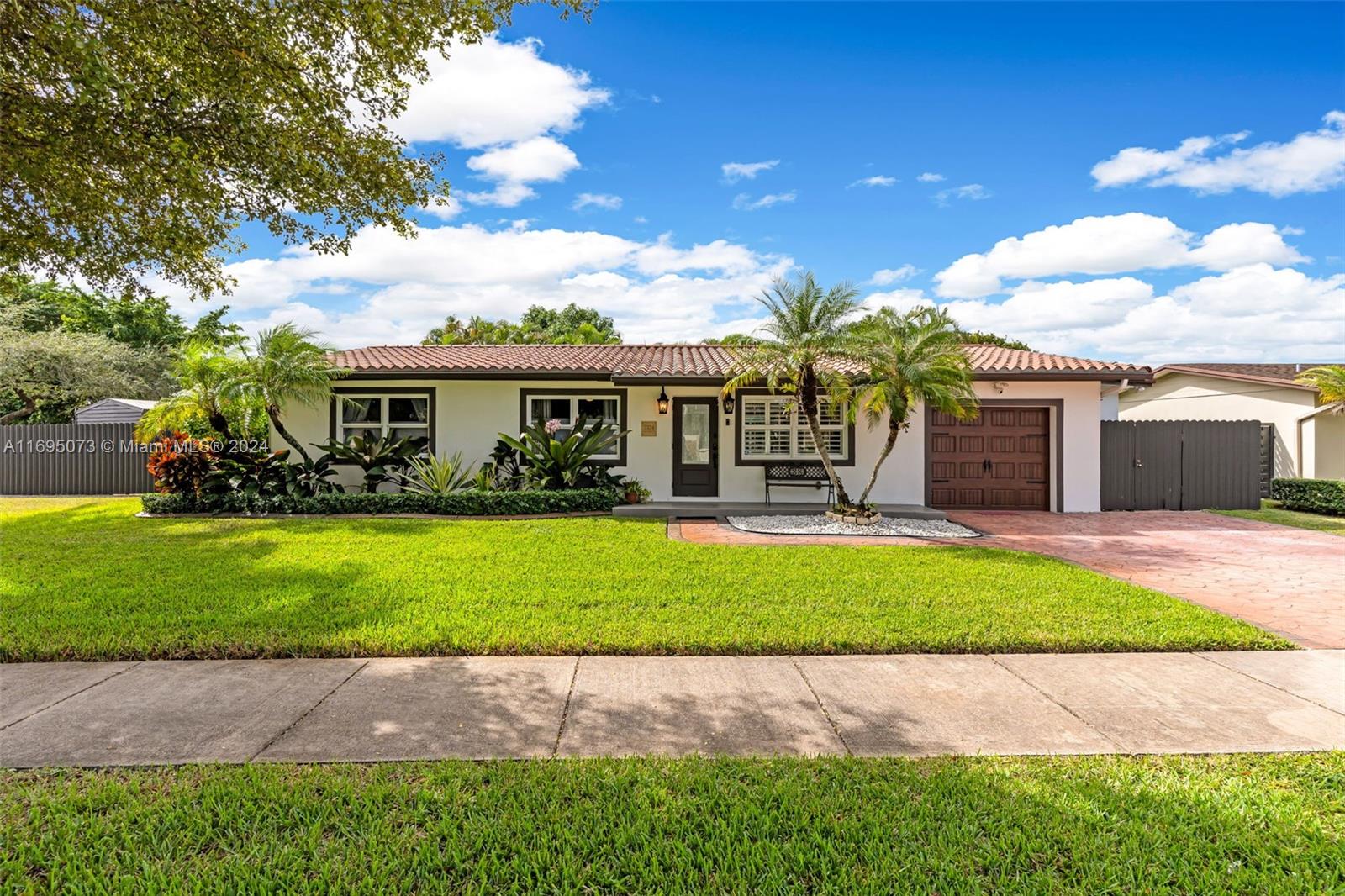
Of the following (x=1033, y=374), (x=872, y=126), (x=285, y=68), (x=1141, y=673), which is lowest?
(x=1141, y=673)

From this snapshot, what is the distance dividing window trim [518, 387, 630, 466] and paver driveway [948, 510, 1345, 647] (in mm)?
6887

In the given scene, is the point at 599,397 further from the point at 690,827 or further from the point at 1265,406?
the point at 1265,406

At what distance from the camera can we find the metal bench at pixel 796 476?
43.1ft

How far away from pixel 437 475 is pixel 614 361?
4507 millimetres

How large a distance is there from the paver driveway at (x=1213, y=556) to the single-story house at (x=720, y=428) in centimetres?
106

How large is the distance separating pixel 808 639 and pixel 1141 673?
2267 millimetres

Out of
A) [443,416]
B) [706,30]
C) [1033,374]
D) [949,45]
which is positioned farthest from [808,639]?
[443,416]

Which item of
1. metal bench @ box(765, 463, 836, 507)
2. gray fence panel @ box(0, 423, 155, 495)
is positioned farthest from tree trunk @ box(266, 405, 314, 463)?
metal bench @ box(765, 463, 836, 507)

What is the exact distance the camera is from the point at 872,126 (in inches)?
441

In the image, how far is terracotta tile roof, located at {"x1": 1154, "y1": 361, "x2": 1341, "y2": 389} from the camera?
17875 mm

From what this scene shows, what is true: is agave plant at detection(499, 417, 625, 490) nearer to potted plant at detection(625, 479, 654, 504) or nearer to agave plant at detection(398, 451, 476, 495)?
potted plant at detection(625, 479, 654, 504)

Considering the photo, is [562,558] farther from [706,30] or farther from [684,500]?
[706,30]

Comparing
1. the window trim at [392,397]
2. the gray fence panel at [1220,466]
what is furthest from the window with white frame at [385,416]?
the gray fence panel at [1220,466]

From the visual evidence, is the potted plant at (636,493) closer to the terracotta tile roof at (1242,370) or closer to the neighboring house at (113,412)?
the neighboring house at (113,412)
